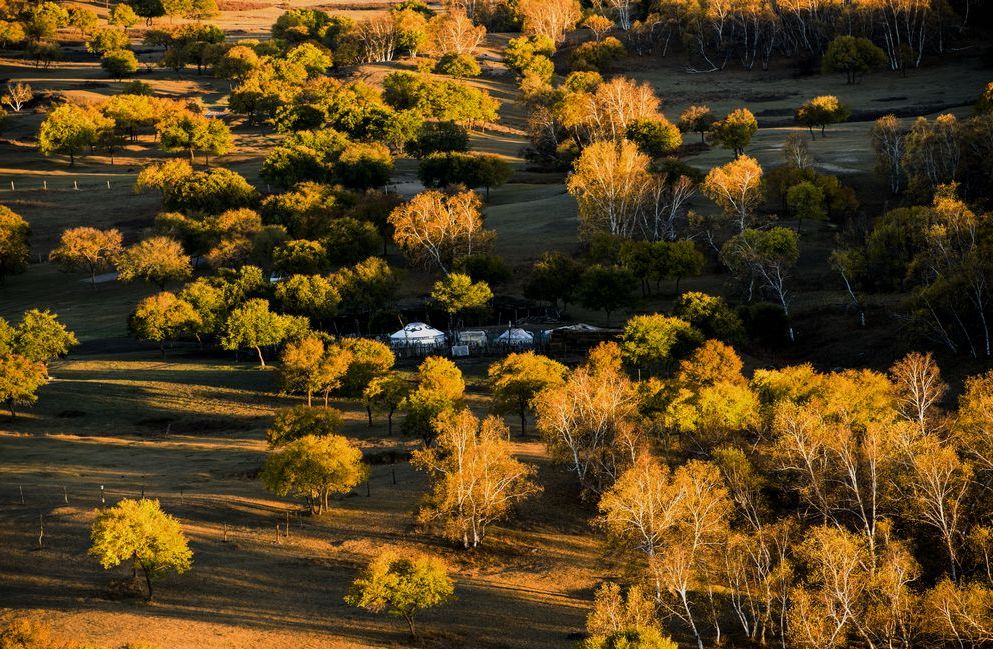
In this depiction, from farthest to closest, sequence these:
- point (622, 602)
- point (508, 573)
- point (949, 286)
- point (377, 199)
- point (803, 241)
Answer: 1. point (377, 199)
2. point (803, 241)
3. point (949, 286)
4. point (508, 573)
5. point (622, 602)

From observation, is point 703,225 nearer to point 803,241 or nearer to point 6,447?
point 803,241

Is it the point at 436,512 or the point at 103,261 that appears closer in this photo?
the point at 436,512

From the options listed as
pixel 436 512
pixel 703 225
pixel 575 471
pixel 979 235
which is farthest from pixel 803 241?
pixel 436 512

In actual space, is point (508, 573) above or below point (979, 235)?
below

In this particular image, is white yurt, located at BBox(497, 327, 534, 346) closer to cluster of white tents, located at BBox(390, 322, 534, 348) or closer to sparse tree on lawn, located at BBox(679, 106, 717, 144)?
cluster of white tents, located at BBox(390, 322, 534, 348)

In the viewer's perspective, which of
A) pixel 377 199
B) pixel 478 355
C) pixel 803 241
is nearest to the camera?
pixel 478 355

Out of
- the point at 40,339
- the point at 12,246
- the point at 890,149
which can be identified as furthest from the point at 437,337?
the point at 12,246

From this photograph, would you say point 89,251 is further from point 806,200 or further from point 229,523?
point 806,200
